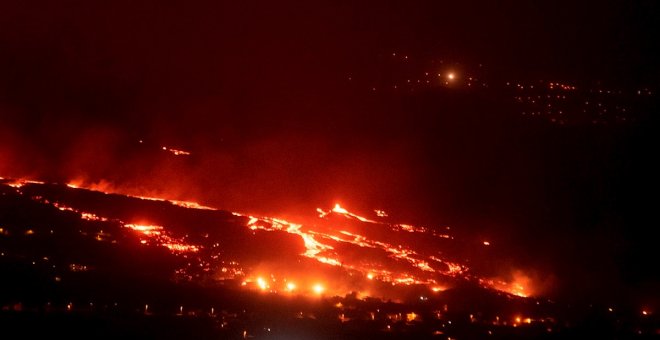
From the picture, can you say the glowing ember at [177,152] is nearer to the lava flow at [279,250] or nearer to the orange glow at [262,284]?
the lava flow at [279,250]

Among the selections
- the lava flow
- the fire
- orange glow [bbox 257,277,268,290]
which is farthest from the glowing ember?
the fire

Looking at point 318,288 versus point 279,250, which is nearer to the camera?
point 318,288

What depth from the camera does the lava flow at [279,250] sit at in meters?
12.9

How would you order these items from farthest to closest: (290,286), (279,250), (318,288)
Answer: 1. (279,250)
2. (318,288)
3. (290,286)

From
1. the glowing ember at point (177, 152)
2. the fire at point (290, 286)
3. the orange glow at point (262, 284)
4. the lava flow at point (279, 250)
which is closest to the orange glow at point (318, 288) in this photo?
the lava flow at point (279, 250)

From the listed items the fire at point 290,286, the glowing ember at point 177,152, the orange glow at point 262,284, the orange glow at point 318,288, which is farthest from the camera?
the glowing ember at point 177,152

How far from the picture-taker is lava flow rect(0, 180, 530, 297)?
42.4 feet

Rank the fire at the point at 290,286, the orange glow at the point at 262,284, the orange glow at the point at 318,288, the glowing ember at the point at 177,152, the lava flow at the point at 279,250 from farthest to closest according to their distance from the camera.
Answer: the glowing ember at the point at 177,152
the lava flow at the point at 279,250
the orange glow at the point at 318,288
the fire at the point at 290,286
the orange glow at the point at 262,284

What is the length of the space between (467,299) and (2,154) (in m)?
16.7

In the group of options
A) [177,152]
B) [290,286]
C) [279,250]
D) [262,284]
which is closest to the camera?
[262,284]

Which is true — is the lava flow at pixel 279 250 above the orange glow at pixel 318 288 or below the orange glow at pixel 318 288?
above

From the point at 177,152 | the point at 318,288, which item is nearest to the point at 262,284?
the point at 318,288

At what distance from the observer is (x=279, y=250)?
1449cm

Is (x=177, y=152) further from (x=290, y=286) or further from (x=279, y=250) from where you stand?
(x=290, y=286)
